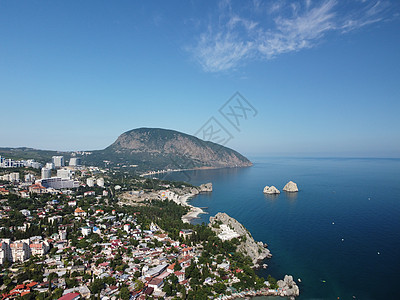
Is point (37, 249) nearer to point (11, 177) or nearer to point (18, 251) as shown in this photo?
point (18, 251)

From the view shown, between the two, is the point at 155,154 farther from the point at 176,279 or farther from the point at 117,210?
the point at 176,279

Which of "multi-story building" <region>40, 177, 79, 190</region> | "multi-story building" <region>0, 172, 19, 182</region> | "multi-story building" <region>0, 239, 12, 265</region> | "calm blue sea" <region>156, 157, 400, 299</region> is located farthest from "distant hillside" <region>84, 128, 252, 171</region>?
"multi-story building" <region>0, 239, 12, 265</region>

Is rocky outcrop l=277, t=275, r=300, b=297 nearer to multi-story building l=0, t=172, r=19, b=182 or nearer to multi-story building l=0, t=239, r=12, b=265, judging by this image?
multi-story building l=0, t=239, r=12, b=265

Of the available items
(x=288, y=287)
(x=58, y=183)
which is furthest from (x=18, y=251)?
(x=58, y=183)

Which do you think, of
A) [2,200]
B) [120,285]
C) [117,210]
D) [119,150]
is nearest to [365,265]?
[120,285]

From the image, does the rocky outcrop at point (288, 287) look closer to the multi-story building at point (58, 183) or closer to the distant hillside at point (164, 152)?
the multi-story building at point (58, 183)

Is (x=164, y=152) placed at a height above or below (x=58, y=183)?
above

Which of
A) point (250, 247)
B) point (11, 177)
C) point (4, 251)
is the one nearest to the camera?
point (4, 251)
